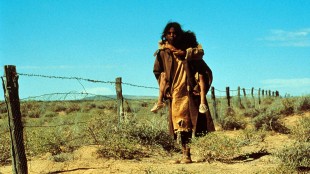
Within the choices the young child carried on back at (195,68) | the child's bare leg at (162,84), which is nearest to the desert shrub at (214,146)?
the young child carried on back at (195,68)

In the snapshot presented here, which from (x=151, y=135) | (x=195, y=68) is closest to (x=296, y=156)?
(x=195, y=68)

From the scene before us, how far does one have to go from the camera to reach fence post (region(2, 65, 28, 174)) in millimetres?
6344

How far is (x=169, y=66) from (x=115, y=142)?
1.90 m

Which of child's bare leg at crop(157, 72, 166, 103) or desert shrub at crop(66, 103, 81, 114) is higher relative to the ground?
child's bare leg at crop(157, 72, 166, 103)

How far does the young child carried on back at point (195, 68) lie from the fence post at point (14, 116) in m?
2.46

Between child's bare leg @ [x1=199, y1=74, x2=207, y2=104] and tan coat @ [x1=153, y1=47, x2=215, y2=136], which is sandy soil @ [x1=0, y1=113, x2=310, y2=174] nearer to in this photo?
tan coat @ [x1=153, y1=47, x2=215, y2=136]

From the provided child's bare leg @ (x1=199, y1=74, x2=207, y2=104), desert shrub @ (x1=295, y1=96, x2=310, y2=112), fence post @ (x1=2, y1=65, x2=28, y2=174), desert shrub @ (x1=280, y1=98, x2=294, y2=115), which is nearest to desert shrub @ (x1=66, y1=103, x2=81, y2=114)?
desert shrub @ (x1=280, y1=98, x2=294, y2=115)

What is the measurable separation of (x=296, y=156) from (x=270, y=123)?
663cm

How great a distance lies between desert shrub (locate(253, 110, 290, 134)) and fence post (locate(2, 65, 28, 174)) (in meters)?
8.33

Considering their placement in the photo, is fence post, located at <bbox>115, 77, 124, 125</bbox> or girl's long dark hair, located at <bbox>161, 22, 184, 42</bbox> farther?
fence post, located at <bbox>115, 77, 124, 125</bbox>

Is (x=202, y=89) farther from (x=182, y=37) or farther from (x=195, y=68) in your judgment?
(x=182, y=37)

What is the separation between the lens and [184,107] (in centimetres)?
762

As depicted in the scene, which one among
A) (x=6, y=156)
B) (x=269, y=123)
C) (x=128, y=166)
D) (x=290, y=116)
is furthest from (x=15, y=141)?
(x=290, y=116)

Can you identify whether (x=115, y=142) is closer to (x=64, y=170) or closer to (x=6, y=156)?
(x=64, y=170)
